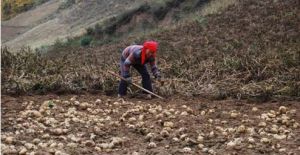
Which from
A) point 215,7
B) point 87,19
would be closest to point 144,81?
point 215,7

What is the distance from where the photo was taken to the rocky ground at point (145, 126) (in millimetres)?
6781

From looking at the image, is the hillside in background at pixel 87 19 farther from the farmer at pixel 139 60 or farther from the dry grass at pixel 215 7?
the farmer at pixel 139 60

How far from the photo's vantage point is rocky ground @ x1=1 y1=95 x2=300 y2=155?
6.78 m

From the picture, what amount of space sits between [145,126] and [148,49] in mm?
1962

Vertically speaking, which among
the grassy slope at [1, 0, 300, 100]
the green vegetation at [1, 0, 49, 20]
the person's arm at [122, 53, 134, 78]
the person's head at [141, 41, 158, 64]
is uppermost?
the green vegetation at [1, 0, 49, 20]

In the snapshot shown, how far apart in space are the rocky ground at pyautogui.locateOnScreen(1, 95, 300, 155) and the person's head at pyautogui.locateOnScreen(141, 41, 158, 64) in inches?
30.4

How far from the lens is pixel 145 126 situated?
8.03 metres

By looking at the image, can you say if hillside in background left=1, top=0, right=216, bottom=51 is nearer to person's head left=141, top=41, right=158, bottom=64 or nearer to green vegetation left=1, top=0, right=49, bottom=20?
green vegetation left=1, top=0, right=49, bottom=20

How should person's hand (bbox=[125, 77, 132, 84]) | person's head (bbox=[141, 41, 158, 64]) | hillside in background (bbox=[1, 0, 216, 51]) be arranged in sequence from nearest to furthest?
person's head (bbox=[141, 41, 158, 64])
person's hand (bbox=[125, 77, 132, 84])
hillside in background (bbox=[1, 0, 216, 51])

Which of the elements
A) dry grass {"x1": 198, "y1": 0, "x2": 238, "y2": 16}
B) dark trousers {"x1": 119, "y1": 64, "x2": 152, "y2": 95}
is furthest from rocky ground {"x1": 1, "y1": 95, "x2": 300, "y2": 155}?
dry grass {"x1": 198, "y1": 0, "x2": 238, "y2": 16}

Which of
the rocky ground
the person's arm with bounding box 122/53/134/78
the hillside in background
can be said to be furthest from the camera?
the hillside in background

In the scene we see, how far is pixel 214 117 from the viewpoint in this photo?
8617 millimetres

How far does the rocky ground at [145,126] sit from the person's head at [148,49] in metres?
0.77

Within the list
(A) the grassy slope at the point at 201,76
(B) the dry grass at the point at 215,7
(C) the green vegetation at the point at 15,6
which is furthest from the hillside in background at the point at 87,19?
(A) the grassy slope at the point at 201,76
